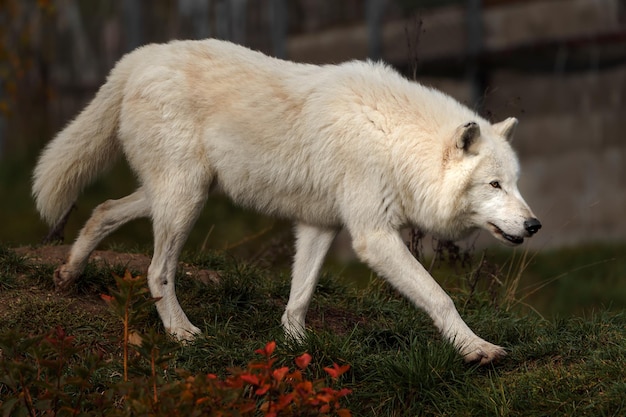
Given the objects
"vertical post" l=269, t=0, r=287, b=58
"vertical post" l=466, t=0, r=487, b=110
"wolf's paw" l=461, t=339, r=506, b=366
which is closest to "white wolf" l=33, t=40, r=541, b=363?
"wolf's paw" l=461, t=339, r=506, b=366

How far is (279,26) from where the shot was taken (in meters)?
12.6

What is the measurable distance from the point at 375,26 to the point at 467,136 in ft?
22.3

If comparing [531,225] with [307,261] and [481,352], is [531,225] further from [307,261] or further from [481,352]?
[307,261]

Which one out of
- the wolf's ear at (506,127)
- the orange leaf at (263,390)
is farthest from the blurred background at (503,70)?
the orange leaf at (263,390)

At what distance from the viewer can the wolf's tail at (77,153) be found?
5.86 metres

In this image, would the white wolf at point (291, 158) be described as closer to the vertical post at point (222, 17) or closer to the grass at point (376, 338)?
the grass at point (376, 338)

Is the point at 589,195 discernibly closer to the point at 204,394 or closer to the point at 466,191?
the point at 466,191

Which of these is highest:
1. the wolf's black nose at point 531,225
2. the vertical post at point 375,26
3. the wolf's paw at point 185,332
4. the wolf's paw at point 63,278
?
the wolf's black nose at point 531,225

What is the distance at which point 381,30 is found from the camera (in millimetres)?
11719

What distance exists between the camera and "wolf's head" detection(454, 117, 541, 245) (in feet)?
16.5

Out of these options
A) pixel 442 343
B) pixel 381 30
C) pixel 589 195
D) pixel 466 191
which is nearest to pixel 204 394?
pixel 442 343

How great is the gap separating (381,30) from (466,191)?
22.5ft

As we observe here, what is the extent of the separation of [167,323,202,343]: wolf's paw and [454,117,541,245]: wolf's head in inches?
63.1

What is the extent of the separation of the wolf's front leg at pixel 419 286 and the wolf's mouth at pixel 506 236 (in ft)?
1.35
